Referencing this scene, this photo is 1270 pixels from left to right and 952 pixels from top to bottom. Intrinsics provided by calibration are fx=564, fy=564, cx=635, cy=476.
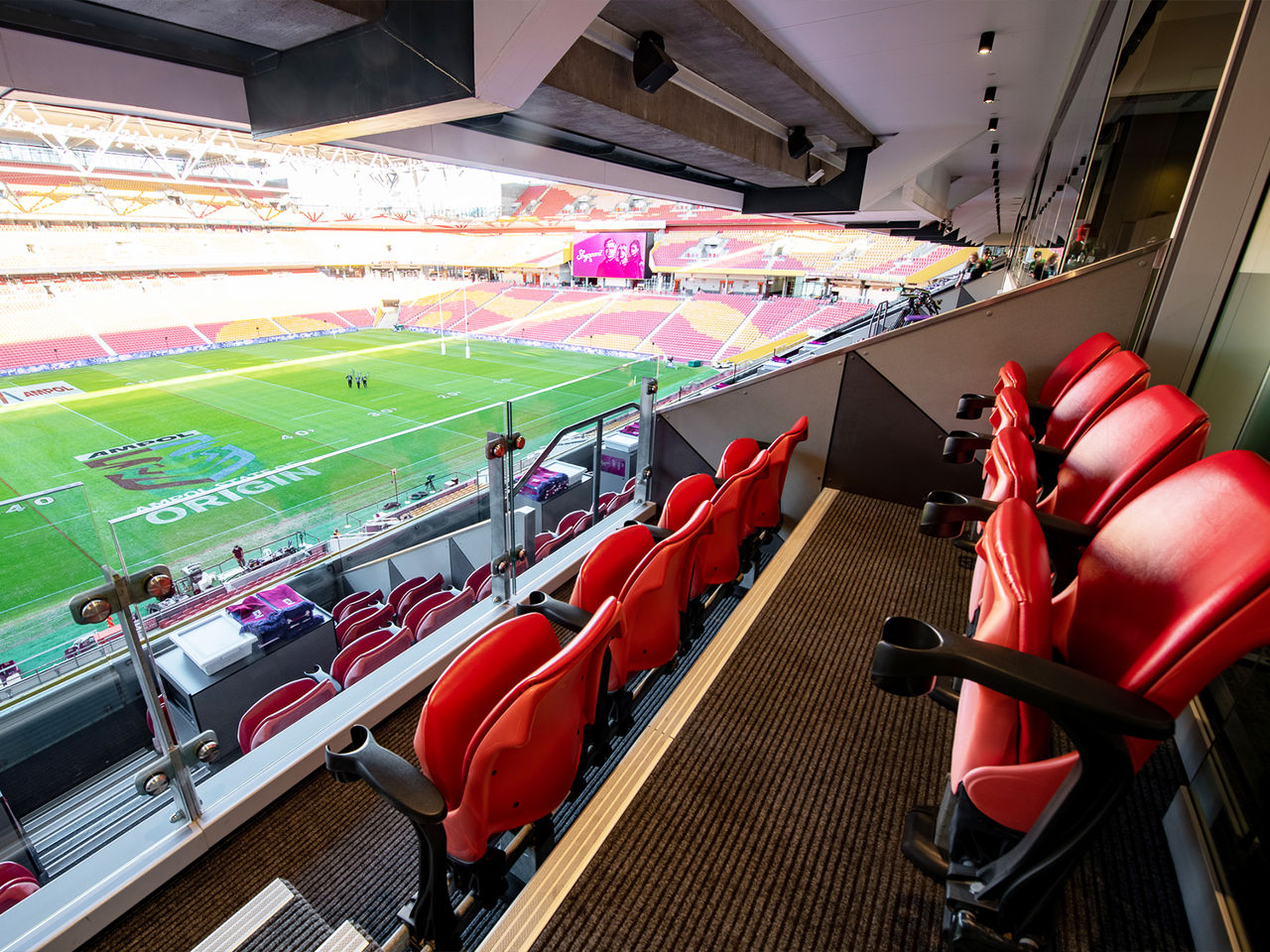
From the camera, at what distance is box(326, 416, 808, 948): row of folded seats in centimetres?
98

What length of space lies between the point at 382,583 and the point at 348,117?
450 centimetres

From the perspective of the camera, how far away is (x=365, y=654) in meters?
3.11

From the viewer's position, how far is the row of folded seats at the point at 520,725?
38.4 inches

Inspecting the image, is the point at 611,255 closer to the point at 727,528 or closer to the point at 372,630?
the point at 372,630

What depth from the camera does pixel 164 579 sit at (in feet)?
4.63

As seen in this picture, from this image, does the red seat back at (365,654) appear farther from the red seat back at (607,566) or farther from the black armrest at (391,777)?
the black armrest at (391,777)

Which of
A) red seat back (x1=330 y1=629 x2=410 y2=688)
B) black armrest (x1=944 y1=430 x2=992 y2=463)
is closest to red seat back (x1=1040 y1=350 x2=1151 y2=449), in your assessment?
black armrest (x1=944 y1=430 x2=992 y2=463)

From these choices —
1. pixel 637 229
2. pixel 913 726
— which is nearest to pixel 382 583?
pixel 913 726

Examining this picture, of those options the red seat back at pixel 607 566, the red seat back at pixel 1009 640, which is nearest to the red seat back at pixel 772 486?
the red seat back at pixel 607 566

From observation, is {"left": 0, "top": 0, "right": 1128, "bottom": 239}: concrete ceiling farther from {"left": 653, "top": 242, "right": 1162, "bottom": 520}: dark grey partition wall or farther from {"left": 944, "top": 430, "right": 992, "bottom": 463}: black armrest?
{"left": 944, "top": 430, "right": 992, "bottom": 463}: black armrest

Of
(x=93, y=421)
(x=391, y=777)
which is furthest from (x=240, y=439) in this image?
(x=391, y=777)

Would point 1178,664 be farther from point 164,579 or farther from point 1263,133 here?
point 1263,133

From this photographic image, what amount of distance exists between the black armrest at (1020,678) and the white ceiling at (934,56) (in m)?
2.48

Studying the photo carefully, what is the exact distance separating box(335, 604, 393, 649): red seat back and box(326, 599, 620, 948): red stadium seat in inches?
126
